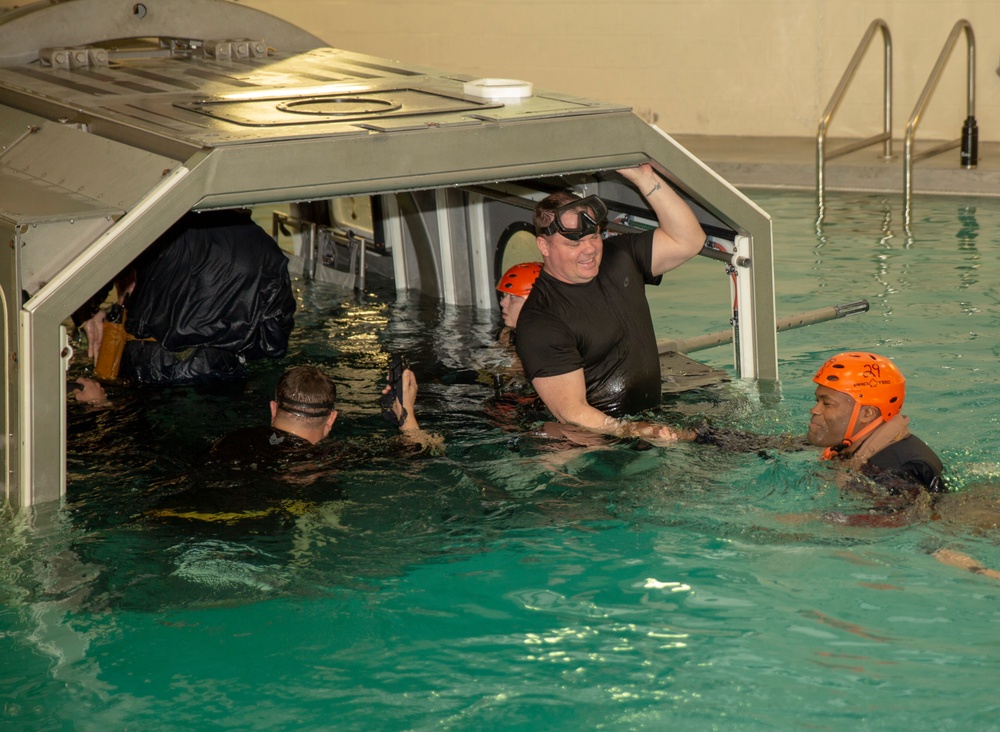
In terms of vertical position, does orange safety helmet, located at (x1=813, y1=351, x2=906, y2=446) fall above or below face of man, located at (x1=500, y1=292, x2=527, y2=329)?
below

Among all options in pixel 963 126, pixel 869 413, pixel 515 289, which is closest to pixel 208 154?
pixel 515 289

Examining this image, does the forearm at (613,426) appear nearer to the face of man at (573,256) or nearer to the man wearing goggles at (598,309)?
the man wearing goggles at (598,309)

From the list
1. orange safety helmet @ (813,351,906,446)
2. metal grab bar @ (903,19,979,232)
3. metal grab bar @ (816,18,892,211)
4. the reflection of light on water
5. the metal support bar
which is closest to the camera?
the reflection of light on water

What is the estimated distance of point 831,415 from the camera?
512 centimetres

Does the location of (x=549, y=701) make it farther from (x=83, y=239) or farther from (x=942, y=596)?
(x=83, y=239)

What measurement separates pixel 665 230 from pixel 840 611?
215cm

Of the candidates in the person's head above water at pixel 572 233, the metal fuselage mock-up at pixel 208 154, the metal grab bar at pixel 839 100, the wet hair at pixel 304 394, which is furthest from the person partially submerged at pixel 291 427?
the metal grab bar at pixel 839 100

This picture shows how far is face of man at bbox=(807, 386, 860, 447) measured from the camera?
5.08 m

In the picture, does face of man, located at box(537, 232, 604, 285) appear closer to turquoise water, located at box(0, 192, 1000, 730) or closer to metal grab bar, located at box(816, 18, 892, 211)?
turquoise water, located at box(0, 192, 1000, 730)

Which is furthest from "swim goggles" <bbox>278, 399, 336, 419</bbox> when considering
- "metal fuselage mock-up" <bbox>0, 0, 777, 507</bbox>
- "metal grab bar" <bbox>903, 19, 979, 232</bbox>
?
"metal grab bar" <bbox>903, 19, 979, 232</bbox>

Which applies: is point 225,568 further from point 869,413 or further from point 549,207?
point 869,413

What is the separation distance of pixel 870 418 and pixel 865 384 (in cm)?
15

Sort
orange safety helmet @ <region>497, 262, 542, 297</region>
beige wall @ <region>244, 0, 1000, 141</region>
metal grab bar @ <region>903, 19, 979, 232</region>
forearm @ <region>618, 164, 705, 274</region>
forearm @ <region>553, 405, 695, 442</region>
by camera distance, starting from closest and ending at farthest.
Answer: forearm @ <region>553, 405, 695, 442</region> → forearm @ <region>618, 164, 705, 274</region> → orange safety helmet @ <region>497, 262, 542, 297</region> → metal grab bar @ <region>903, 19, 979, 232</region> → beige wall @ <region>244, 0, 1000, 141</region>

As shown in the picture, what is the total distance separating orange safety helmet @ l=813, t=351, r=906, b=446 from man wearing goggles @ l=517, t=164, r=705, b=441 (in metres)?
0.87
